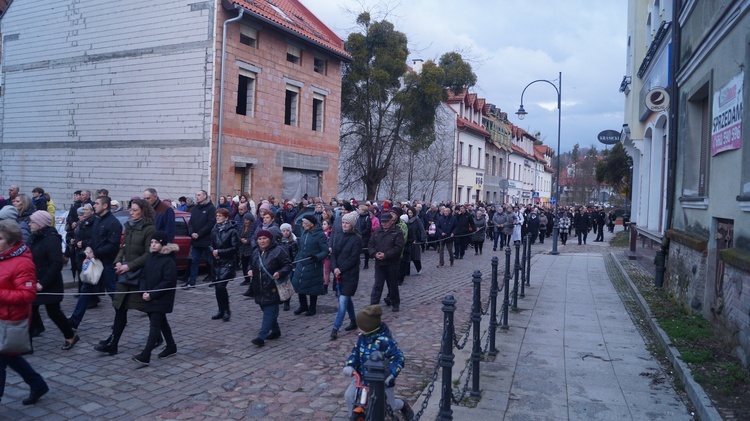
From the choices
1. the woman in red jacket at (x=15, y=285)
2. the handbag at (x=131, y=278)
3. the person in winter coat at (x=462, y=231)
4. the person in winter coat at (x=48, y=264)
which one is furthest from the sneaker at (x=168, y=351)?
the person in winter coat at (x=462, y=231)

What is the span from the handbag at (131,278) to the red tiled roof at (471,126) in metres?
37.5

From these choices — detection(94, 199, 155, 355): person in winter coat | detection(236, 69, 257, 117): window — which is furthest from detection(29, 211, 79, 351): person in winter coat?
detection(236, 69, 257, 117): window

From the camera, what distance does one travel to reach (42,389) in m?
5.52

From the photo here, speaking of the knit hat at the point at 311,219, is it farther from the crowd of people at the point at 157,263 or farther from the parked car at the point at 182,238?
the parked car at the point at 182,238

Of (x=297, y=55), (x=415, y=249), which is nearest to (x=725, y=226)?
(x=415, y=249)

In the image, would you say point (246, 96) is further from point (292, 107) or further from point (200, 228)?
point (200, 228)

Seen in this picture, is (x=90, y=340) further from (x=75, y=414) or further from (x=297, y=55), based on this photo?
(x=297, y=55)

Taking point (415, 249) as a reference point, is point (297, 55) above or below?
above

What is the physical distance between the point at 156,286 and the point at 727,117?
7556 mm

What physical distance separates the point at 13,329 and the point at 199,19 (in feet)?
54.8

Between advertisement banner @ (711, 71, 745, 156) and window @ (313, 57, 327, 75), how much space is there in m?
19.1

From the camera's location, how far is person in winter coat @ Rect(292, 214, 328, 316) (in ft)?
30.6

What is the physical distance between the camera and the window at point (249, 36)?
20922 millimetres

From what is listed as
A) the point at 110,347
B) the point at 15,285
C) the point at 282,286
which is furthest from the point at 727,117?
the point at 15,285
